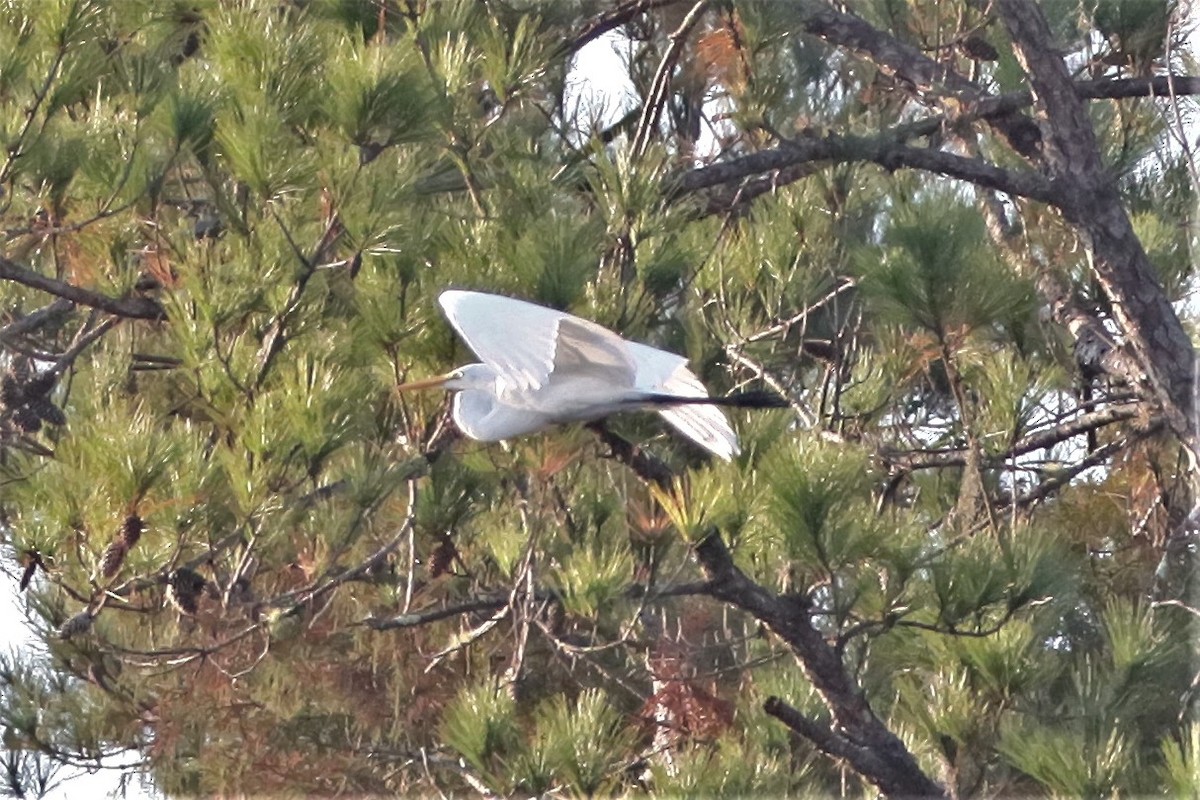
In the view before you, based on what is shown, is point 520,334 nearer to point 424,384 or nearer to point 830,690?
point 424,384

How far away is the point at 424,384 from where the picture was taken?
1.60 m

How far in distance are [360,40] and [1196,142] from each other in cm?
103

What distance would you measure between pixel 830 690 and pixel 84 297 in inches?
34.6

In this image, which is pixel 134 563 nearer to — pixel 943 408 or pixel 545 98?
pixel 545 98

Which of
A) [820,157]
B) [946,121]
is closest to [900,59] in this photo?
[946,121]

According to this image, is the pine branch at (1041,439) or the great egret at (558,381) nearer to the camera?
the great egret at (558,381)

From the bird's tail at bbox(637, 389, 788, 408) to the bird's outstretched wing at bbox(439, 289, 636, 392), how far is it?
0.08 metres

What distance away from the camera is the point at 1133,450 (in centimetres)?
248

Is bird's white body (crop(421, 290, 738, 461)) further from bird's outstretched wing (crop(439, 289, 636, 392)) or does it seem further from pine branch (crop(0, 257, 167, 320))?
pine branch (crop(0, 257, 167, 320))

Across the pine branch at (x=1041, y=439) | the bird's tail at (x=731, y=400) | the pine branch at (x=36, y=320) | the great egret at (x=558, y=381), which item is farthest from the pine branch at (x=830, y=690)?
the pine branch at (x=36, y=320)

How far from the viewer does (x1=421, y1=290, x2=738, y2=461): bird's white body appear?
5.19 ft

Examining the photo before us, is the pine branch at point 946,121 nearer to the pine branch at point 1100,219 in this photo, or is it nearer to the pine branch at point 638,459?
the pine branch at point 1100,219

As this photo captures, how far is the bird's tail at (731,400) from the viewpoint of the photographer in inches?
71.5

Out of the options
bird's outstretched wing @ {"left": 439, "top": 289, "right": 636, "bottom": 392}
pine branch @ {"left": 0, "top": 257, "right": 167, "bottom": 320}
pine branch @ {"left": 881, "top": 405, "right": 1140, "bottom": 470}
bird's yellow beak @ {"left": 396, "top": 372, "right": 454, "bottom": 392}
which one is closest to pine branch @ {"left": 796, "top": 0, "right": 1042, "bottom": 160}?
pine branch @ {"left": 881, "top": 405, "right": 1140, "bottom": 470}
